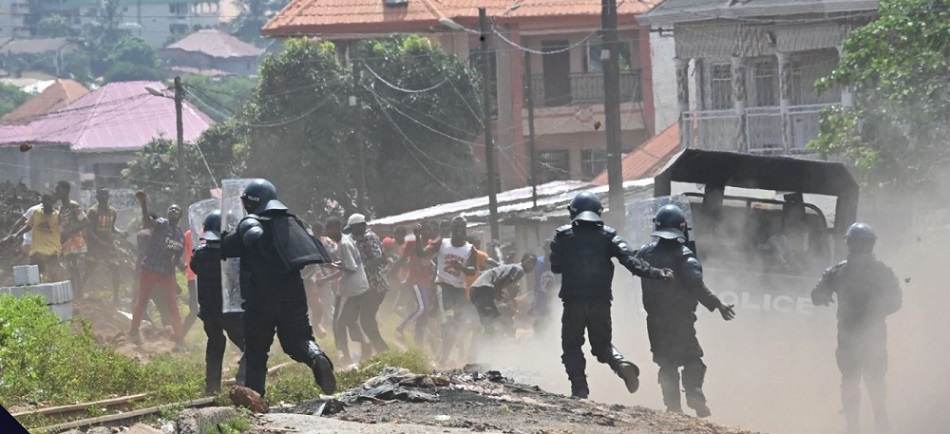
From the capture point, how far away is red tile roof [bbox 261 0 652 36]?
5469 cm

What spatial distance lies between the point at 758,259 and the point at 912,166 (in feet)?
29.9

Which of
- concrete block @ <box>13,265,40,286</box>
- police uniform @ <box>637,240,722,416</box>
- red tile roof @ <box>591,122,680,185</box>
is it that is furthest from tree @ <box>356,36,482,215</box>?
police uniform @ <box>637,240,722,416</box>

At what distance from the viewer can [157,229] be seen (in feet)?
66.7

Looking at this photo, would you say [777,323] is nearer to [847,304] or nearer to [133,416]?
[847,304]

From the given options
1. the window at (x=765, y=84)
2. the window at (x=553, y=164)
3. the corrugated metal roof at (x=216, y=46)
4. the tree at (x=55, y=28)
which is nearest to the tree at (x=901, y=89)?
the window at (x=765, y=84)

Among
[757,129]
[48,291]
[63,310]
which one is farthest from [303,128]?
[48,291]

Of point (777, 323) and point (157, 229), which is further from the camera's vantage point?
point (157, 229)

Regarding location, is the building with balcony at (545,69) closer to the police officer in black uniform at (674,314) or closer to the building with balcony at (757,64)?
the building with balcony at (757,64)

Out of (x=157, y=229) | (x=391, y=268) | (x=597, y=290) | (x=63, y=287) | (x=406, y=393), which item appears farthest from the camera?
(x=391, y=268)

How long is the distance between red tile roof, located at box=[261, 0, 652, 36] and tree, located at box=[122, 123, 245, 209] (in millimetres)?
3749

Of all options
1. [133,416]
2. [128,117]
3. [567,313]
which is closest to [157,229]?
[567,313]

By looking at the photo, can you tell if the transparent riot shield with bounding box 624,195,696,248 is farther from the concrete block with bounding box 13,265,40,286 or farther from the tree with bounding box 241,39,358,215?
the tree with bounding box 241,39,358,215

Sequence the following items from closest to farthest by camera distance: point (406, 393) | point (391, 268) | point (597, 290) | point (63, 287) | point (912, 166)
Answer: point (406, 393) < point (597, 290) < point (63, 287) < point (391, 268) < point (912, 166)

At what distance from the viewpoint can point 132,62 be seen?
150 m
